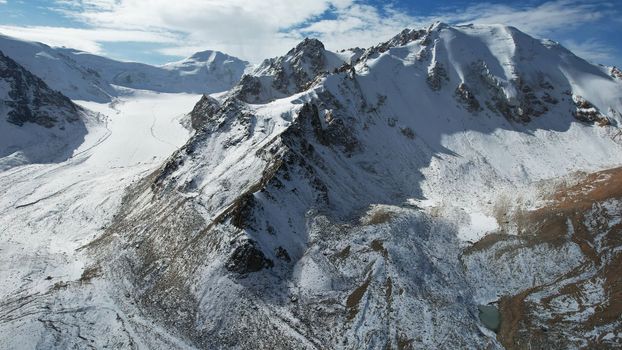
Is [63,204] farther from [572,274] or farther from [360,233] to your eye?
[572,274]

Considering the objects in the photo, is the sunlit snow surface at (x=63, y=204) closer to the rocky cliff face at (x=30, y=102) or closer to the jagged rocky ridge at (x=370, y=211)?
the jagged rocky ridge at (x=370, y=211)

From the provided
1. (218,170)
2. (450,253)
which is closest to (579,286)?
(450,253)

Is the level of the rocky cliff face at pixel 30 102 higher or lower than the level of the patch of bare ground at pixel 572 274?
higher

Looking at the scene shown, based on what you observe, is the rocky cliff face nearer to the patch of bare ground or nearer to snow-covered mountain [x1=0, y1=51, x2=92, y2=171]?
snow-covered mountain [x1=0, y1=51, x2=92, y2=171]

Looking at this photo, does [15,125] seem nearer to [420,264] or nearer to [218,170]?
Answer: [218,170]

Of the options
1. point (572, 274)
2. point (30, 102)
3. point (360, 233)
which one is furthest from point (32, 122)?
point (572, 274)

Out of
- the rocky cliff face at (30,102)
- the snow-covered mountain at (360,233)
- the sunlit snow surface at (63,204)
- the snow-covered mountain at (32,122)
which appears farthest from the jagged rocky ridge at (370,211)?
the rocky cliff face at (30,102)
